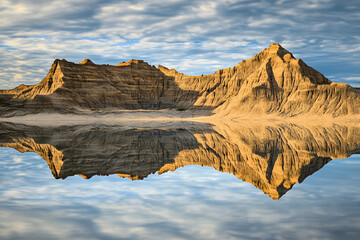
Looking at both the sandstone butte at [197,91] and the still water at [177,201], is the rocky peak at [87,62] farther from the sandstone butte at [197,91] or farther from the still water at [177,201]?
the still water at [177,201]

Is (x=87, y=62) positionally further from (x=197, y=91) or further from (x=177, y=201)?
(x=177, y=201)

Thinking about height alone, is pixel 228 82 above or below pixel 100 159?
above

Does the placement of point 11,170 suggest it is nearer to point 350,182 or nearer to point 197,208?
point 197,208

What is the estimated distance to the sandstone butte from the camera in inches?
3278

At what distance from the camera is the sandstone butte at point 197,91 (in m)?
83.2

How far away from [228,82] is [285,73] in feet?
76.9

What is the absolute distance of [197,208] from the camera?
819 cm

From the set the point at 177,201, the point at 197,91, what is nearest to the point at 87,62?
the point at 197,91

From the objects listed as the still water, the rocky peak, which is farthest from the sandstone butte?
the still water

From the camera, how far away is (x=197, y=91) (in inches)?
4879

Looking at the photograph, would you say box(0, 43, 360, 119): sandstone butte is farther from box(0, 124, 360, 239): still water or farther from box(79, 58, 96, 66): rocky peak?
box(0, 124, 360, 239): still water

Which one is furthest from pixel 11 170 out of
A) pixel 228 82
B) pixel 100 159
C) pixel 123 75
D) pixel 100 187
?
pixel 123 75

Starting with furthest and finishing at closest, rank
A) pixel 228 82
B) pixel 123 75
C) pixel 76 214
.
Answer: pixel 123 75
pixel 228 82
pixel 76 214

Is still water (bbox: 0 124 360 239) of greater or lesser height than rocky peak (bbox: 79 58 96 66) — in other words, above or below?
below
